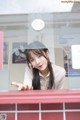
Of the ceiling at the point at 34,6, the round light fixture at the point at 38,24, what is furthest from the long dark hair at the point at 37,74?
the ceiling at the point at 34,6

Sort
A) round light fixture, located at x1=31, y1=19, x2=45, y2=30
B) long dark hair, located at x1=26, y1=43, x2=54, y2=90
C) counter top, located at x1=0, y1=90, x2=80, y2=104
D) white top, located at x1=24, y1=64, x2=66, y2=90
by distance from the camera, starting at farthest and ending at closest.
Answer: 1. round light fixture, located at x1=31, y1=19, x2=45, y2=30
2. white top, located at x1=24, y1=64, x2=66, y2=90
3. long dark hair, located at x1=26, y1=43, x2=54, y2=90
4. counter top, located at x1=0, y1=90, x2=80, y2=104

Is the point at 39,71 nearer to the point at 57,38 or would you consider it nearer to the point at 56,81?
the point at 56,81

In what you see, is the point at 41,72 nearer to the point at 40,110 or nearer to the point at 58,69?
the point at 58,69

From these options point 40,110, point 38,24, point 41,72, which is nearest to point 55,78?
point 41,72

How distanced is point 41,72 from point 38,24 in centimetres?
36

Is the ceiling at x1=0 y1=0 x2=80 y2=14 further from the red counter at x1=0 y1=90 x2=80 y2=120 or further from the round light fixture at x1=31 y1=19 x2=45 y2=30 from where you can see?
the red counter at x1=0 y1=90 x2=80 y2=120

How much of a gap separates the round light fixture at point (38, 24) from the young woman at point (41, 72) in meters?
0.20

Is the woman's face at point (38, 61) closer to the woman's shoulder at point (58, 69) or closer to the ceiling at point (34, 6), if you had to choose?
the woman's shoulder at point (58, 69)

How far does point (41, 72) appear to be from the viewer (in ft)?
5.91

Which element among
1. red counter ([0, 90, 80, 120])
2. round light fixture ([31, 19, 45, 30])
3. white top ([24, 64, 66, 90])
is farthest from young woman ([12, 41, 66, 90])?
red counter ([0, 90, 80, 120])

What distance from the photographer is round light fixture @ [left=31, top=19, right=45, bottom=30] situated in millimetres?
1863

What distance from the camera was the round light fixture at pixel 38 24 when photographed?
186 centimetres

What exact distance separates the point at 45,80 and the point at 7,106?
32.1 inches

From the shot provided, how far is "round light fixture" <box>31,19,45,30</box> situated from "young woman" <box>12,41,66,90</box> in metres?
0.20
